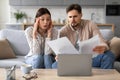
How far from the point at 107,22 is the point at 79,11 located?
4033 millimetres

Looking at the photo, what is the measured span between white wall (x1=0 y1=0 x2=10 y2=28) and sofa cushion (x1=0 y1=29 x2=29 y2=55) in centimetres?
383

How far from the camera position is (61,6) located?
7.02 metres

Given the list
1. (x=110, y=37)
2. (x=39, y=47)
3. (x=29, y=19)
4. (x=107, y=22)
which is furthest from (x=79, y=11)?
(x=29, y=19)

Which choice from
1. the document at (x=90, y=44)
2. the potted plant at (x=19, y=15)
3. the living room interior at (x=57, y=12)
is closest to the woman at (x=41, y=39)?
the document at (x=90, y=44)

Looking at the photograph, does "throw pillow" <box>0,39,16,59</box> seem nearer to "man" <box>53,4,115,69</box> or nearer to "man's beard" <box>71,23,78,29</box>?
"man" <box>53,4,115,69</box>

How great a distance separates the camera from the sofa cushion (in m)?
3.39

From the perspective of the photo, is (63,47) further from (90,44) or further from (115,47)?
(115,47)

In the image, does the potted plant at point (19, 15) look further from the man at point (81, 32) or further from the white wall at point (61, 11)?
the man at point (81, 32)

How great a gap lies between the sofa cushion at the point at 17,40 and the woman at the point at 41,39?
602 millimetres

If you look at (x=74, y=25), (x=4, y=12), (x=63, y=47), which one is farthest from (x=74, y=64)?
(x=4, y=12)

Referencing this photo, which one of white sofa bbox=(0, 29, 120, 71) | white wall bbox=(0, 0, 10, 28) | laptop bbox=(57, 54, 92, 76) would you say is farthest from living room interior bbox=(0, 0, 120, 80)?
laptop bbox=(57, 54, 92, 76)

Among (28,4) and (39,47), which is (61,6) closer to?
(28,4)

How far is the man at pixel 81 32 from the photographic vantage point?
251 cm

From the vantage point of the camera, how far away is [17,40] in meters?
3.40
